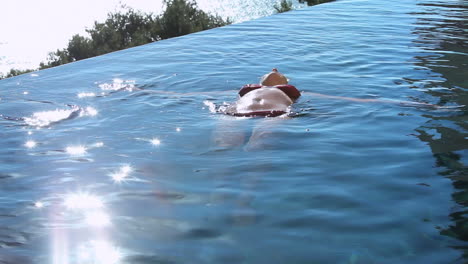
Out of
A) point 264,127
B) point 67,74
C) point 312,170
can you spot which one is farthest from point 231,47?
point 312,170

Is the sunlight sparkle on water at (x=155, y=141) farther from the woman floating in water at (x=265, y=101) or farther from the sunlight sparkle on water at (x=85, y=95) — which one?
the sunlight sparkle on water at (x=85, y=95)

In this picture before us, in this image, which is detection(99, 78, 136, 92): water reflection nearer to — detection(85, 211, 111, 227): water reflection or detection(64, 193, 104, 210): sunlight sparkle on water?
detection(64, 193, 104, 210): sunlight sparkle on water

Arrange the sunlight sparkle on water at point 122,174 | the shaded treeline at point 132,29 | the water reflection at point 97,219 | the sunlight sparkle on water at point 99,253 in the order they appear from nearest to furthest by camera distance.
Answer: the sunlight sparkle on water at point 99,253 < the water reflection at point 97,219 < the sunlight sparkle on water at point 122,174 < the shaded treeline at point 132,29

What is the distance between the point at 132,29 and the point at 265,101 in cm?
1211

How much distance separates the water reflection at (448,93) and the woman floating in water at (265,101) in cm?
108

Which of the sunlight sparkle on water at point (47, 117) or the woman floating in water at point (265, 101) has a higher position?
the sunlight sparkle on water at point (47, 117)

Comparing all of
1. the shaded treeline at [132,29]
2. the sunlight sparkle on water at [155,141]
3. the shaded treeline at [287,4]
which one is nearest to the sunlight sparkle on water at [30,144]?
the sunlight sparkle on water at [155,141]

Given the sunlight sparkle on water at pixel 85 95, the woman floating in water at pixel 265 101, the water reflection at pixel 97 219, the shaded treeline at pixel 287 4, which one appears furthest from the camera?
the shaded treeline at pixel 287 4

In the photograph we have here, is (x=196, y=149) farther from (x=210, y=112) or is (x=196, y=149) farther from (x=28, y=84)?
(x=28, y=84)

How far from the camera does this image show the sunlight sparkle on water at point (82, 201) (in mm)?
2729

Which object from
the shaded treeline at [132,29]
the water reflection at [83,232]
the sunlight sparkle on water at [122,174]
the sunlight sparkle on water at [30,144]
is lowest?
the water reflection at [83,232]

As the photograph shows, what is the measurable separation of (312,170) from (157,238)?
1.10 metres

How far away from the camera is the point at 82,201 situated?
279 cm

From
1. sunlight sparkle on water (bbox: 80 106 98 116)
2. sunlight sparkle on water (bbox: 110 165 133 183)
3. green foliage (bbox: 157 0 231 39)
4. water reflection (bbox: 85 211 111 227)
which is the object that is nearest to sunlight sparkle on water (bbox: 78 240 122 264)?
water reflection (bbox: 85 211 111 227)
